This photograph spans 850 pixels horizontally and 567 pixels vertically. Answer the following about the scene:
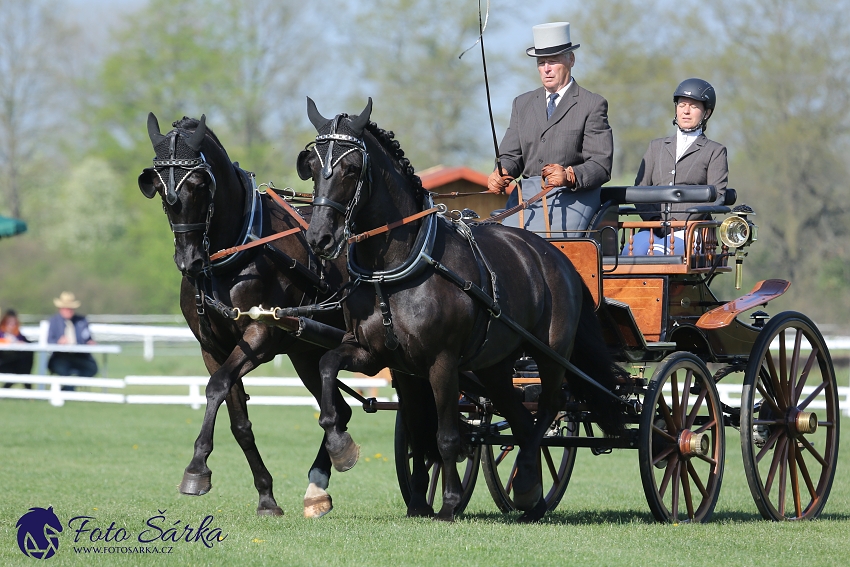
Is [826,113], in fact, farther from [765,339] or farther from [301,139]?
[765,339]

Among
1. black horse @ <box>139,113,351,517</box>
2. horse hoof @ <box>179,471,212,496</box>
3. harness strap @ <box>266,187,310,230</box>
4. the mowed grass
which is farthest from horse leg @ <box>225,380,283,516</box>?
harness strap @ <box>266,187,310,230</box>

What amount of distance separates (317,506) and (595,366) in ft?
6.40

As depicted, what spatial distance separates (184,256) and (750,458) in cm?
368

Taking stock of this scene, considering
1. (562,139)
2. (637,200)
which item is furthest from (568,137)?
(637,200)

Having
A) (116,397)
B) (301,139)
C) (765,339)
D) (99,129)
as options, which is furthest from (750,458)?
(99,129)

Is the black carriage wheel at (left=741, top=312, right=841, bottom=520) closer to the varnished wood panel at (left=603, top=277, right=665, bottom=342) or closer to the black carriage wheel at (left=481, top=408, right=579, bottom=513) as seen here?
the varnished wood panel at (left=603, top=277, right=665, bottom=342)

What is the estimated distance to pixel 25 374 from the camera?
20297 millimetres

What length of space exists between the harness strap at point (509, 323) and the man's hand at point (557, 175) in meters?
1.03

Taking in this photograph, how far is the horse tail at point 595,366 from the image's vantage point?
24.4 feet

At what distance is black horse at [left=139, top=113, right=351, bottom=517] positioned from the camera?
6.72 m

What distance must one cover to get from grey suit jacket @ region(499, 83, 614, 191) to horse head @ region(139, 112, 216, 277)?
7.35ft

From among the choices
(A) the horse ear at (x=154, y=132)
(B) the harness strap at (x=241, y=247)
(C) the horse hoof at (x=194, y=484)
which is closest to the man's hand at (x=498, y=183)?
(B) the harness strap at (x=241, y=247)

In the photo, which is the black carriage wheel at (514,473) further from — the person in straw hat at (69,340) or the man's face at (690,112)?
the person in straw hat at (69,340)

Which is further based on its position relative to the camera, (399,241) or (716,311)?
(716,311)
